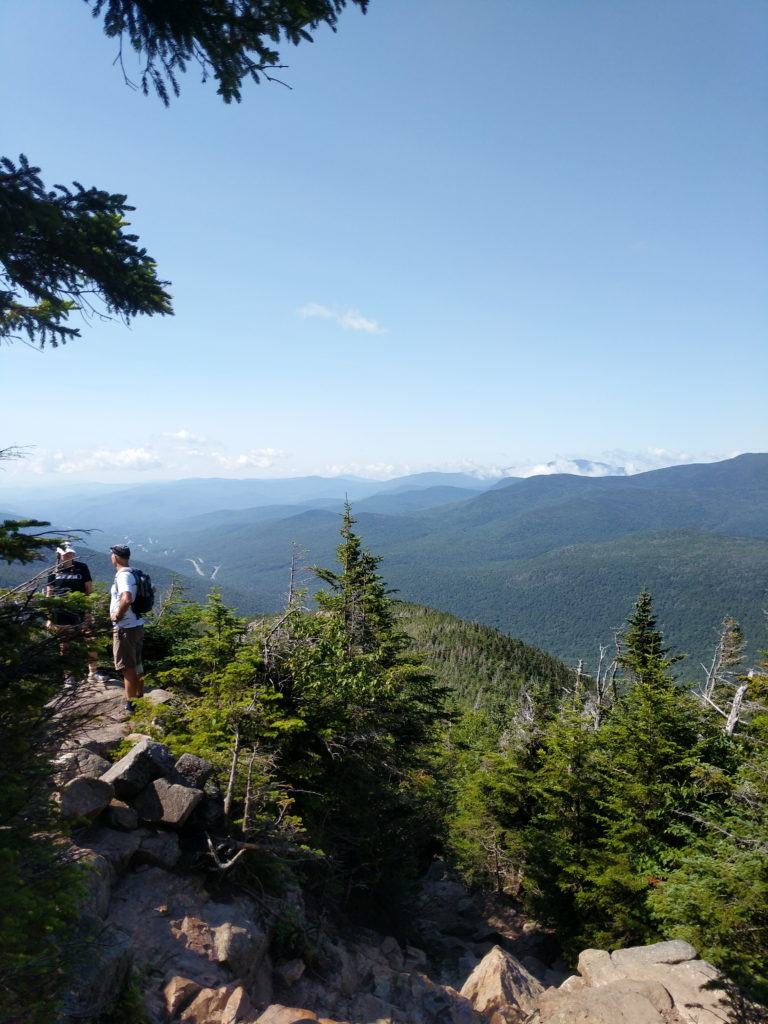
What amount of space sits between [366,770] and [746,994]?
7.63m

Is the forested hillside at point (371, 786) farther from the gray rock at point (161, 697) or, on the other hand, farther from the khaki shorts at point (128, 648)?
the khaki shorts at point (128, 648)

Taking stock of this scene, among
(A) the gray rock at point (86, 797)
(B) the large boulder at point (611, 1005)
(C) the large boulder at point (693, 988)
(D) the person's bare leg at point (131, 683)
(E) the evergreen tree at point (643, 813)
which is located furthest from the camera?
(E) the evergreen tree at point (643, 813)

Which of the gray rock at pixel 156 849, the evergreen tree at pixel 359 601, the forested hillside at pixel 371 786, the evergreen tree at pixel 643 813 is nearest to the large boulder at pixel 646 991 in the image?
the forested hillside at pixel 371 786

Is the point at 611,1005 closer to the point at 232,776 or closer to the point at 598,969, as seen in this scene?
the point at 598,969

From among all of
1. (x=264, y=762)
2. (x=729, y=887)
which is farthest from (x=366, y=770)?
(x=729, y=887)

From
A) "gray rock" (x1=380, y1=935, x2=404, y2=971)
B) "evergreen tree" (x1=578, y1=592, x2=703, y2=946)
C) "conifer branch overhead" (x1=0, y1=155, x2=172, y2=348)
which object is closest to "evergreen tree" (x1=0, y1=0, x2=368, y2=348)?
"conifer branch overhead" (x1=0, y1=155, x2=172, y2=348)

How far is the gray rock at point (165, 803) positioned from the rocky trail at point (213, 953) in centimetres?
2

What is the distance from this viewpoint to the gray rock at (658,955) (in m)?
10.1

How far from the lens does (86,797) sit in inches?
274

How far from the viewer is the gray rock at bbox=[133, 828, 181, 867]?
7.45m

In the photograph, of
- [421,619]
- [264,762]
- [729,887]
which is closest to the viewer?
[264,762]

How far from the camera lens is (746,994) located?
29.6ft

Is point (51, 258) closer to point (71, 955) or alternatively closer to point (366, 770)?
point (71, 955)

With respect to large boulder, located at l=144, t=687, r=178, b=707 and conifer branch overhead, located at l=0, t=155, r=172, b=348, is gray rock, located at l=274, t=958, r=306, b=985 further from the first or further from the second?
conifer branch overhead, located at l=0, t=155, r=172, b=348
